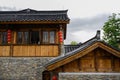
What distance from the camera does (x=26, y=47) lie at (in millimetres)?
21094

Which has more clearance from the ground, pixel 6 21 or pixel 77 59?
pixel 6 21

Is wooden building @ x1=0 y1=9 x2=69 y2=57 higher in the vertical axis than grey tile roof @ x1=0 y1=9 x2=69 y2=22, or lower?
lower

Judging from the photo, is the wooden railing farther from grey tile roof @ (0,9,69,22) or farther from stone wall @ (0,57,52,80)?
grey tile roof @ (0,9,69,22)

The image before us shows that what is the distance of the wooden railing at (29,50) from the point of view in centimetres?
2094

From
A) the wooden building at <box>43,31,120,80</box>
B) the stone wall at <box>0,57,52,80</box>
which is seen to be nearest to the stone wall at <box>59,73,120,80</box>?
the wooden building at <box>43,31,120,80</box>

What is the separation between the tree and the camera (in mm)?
34875

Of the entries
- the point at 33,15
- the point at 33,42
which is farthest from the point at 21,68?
the point at 33,15

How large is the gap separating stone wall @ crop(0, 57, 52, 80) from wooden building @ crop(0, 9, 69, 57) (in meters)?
0.43

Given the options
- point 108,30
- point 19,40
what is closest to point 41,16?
point 19,40

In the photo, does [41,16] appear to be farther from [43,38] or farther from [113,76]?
[113,76]

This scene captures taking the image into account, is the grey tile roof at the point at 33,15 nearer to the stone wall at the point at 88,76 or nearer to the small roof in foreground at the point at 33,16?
the small roof in foreground at the point at 33,16

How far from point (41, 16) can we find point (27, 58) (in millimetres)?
4386

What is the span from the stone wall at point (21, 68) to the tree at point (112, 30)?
16.6 meters

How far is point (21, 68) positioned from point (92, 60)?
7.87 m
